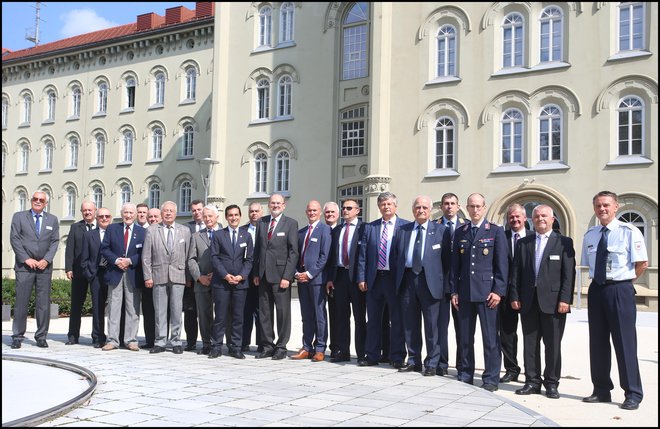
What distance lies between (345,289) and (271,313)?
126 cm

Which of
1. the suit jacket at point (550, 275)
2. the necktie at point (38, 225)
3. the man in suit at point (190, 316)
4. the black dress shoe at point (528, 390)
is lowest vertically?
the black dress shoe at point (528, 390)

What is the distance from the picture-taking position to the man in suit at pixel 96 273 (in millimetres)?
12055

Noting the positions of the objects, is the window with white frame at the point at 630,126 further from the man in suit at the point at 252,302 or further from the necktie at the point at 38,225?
the necktie at the point at 38,225

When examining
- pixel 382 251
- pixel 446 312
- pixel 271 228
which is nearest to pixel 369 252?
pixel 382 251

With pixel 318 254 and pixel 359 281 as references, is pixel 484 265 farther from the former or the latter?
pixel 318 254

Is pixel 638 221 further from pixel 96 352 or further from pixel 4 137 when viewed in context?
pixel 4 137

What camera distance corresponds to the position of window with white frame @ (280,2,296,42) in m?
34.5

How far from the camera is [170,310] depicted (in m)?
11.4

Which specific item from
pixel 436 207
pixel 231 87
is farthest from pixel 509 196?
pixel 231 87

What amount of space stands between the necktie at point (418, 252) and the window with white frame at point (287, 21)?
26.1 metres

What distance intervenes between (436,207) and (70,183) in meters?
28.6

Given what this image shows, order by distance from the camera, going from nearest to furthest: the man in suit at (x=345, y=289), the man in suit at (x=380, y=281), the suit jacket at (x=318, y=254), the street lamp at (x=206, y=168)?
the man in suit at (x=380, y=281), the man in suit at (x=345, y=289), the suit jacket at (x=318, y=254), the street lamp at (x=206, y=168)

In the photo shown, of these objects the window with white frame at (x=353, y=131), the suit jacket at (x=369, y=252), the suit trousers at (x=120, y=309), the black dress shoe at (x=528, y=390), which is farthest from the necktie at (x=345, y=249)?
the window with white frame at (x=353, y=131)

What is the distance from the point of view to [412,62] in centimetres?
2980
